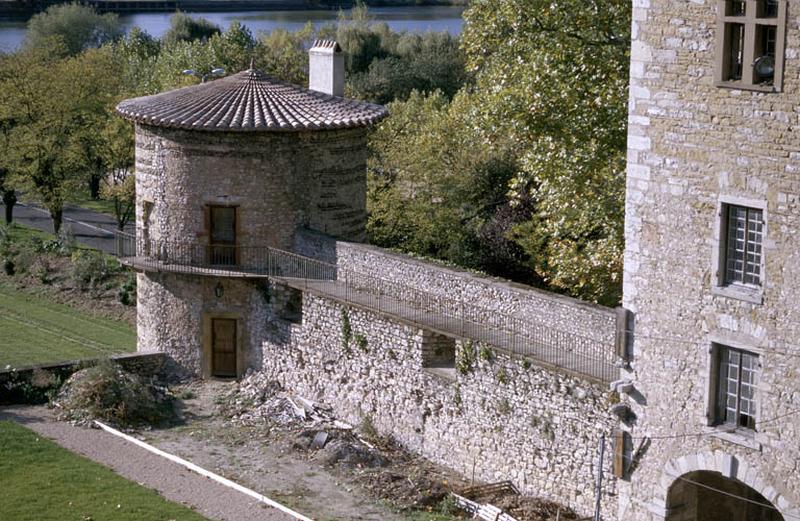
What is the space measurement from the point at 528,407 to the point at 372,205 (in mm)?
17942

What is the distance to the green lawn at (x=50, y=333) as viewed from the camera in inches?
1267

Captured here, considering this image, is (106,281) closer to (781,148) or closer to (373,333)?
(373,333)

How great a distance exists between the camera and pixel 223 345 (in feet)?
94.0

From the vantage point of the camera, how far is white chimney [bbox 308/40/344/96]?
31.5 meters

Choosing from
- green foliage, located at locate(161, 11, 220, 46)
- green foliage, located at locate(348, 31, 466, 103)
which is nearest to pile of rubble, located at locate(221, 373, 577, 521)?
green foliage, located at locate(348, 31, 466, 103)

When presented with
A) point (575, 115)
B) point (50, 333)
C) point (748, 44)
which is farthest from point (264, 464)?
point (50, 333)

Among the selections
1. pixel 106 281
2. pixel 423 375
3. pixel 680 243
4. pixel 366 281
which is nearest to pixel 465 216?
pixel 106 281

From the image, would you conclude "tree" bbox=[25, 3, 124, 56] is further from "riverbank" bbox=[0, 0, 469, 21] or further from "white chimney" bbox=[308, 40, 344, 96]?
"white chimney" bbox=[308, 40, 344, 96]

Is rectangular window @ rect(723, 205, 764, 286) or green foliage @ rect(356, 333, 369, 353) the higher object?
rectangular window @ rect(723, 205, 764, 286)

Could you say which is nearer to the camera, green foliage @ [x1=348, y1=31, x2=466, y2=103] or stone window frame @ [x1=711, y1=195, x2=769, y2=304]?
stone window frame @ [x1=711, y1=195, x2=769, y2=304]

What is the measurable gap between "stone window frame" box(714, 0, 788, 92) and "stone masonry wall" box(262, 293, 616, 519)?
5.22 meters

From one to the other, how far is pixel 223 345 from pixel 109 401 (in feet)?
10.0

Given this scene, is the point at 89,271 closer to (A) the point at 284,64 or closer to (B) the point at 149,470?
(A) the point at 284,64

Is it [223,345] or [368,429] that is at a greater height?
[223,345]
